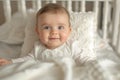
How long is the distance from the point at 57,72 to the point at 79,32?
1.24ft

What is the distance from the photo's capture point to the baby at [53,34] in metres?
1.15

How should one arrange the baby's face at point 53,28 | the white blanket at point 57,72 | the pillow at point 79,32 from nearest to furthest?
the white blanket at point 57,72 → the baby's face at point 53,28 → the pillow at point 79,32

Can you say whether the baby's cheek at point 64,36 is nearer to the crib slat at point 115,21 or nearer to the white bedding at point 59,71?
the white bedding at point 59,71

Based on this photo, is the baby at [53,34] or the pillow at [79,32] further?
the pillow at [79,32]

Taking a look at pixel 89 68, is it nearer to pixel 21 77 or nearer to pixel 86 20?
pixel 21 77

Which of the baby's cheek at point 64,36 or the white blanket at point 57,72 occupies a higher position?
the baby's cheek at point 64,36

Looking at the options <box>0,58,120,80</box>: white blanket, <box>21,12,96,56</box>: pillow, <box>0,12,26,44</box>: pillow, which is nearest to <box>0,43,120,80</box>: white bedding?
<box>0,58,120,80</box>: white blanket

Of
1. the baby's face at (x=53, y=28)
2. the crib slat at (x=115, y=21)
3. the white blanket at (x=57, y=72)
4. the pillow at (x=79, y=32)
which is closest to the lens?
the white blanket at (x=57, y=72)

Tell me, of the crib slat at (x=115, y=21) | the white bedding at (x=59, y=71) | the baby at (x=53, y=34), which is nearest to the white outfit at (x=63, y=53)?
the baby at (x=53, y=34)

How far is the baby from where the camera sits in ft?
3.77

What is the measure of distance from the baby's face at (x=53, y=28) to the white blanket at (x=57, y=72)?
18 cm

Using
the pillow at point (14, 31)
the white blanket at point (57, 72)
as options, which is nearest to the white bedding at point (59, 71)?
the white blanket at point (57, 72)

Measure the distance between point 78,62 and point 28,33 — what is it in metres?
0.35

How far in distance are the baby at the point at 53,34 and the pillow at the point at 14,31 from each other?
0.70 ft
